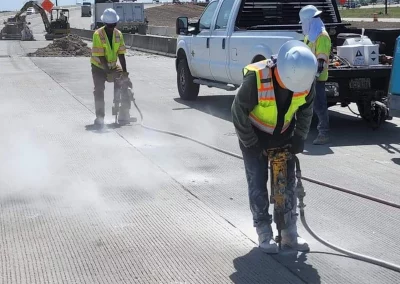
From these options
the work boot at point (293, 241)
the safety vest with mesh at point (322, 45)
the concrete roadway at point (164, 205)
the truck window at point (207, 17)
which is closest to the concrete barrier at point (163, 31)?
the truck window at point (207, 17)

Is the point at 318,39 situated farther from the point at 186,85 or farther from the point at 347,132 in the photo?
the point at 186,85

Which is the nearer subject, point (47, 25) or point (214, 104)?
point (214, 104)

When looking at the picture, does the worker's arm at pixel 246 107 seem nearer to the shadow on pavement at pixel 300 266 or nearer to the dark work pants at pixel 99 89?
the shadow on pavement at pixel 300 266

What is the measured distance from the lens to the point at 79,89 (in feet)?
55.6

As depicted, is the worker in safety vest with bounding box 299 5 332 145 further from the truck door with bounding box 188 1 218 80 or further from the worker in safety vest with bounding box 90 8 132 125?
the truck door with bounding box 188 1 218 80

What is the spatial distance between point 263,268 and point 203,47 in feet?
29.9

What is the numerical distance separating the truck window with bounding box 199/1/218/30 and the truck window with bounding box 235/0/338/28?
1.04m

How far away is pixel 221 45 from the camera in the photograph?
1290cm

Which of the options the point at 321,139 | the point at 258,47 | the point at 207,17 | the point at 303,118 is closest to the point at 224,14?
the point at 207,17

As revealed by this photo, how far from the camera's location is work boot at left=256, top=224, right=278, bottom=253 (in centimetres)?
537

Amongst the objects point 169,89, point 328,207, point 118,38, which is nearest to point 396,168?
point 328,207

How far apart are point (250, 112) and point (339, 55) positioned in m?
6.10

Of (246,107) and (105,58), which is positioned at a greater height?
(246,107)

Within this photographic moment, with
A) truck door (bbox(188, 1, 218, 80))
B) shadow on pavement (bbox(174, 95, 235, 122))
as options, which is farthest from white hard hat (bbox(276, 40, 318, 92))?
truck door (bbox(188, 1, 218, 80))
